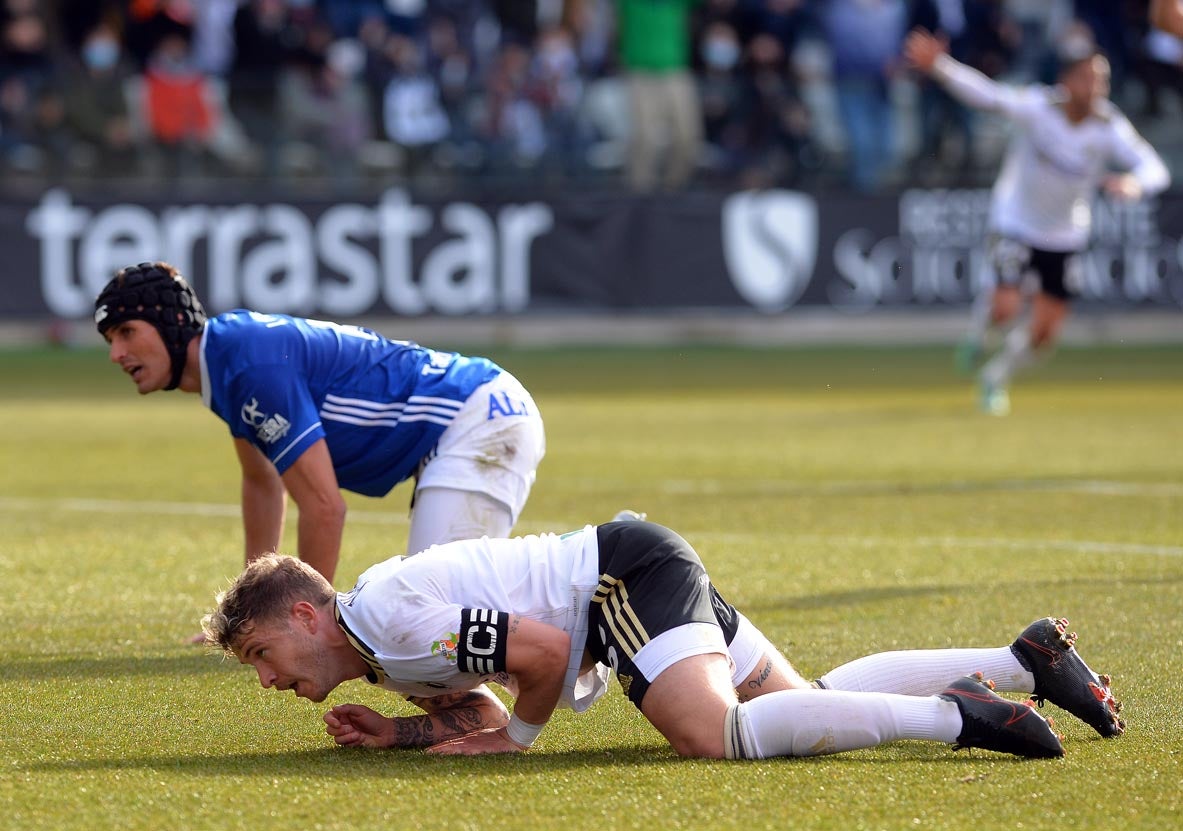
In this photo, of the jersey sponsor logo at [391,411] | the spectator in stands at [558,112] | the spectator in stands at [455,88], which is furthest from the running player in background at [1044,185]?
the jersey sponsor logo at [391,411]

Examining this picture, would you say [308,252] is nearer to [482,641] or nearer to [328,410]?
[328,410]

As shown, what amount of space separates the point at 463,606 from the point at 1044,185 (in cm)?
1118

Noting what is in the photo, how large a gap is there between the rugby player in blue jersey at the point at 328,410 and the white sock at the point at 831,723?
64.8 inches

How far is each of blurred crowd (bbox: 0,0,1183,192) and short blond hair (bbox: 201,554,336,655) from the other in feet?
55.1

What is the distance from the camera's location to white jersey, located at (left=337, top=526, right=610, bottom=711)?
4668 mm

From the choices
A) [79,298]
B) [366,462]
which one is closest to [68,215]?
[79,298]

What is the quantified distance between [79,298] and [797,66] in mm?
9203

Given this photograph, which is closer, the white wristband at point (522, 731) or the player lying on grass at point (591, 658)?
the player lying on grass at point (591, 658)

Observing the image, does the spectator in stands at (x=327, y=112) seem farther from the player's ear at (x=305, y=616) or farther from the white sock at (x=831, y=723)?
the white sock at (x=831, y=723)

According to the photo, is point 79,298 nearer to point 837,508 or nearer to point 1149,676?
point 837,508

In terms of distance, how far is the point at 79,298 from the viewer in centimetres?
2059

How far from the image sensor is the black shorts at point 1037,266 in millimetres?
14984

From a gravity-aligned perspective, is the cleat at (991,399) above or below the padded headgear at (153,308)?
below

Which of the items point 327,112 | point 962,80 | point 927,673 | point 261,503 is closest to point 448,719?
point 927,673
